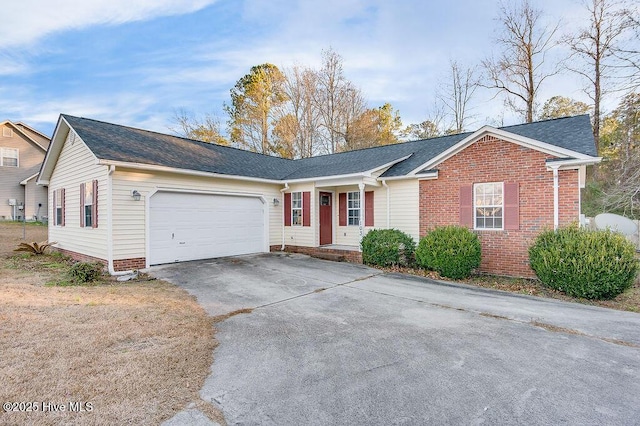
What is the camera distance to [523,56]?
19.4m

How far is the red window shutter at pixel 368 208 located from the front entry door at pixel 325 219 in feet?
5.48

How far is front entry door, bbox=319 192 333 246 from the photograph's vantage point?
12.5 metres

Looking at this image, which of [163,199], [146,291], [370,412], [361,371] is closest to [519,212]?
[361,371]

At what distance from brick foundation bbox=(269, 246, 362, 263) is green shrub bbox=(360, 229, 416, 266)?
0.49 m

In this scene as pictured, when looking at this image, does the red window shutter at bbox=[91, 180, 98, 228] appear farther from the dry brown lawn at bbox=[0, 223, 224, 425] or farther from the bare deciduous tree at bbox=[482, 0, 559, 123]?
the bare deciduous tree at bbox=[482, 0, 559, 123]

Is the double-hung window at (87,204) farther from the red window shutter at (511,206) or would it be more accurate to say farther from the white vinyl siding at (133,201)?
the red window shutter at (511,206)

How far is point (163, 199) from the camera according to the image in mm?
9500

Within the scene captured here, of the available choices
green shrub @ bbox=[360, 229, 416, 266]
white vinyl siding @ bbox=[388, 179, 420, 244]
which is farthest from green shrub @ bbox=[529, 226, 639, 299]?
white vinyl siding @ bbox=[388, 179, 420, 244]

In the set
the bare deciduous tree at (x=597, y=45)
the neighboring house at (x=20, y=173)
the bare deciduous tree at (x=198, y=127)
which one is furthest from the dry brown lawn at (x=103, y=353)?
the neighboring house at (x=20, y=173)

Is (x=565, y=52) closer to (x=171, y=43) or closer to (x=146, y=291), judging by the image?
(x=171, y=43)

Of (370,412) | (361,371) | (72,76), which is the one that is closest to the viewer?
(370,412)

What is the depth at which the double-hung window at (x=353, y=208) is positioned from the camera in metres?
12.3

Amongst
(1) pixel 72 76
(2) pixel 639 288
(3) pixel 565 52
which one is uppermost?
(3) pixel 565 52

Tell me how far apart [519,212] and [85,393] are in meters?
9.68
